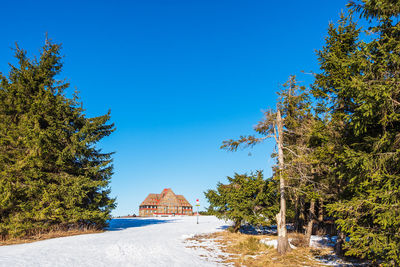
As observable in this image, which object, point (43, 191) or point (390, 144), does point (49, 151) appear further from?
point (390, 144)

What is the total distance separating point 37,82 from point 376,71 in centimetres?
2259

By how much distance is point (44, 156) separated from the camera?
60.3 ft

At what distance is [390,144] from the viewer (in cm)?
778

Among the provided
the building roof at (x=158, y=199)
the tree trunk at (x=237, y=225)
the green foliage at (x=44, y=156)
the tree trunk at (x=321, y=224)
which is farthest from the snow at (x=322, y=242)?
the building roof at (x=158, y=199)

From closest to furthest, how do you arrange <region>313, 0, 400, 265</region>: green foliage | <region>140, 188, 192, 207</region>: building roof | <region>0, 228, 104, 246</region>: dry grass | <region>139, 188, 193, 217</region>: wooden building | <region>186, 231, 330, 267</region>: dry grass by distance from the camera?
<region>313, 0, 400, 265</region>: green foliage, <region>186, 231, 330, 267</region>: dry grass, <region>0, 228, 104, 246</region>: dry grass, <region>139, 188, 193, 217</region>: wooden building, <region>140, 188, 192, 207</region>: building roof

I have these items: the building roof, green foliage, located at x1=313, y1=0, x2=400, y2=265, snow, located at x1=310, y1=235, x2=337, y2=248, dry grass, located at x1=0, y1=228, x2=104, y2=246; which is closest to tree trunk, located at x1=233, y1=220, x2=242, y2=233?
snow, located at x1=310, y1=235, x2=337, y2=248

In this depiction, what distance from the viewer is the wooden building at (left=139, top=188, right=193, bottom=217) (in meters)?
68.0

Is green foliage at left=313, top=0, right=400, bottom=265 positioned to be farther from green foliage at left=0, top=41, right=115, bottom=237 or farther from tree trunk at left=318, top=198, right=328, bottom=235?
green foliage at left=0, top=41, right=115, bottom=237

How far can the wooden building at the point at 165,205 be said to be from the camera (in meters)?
68.0

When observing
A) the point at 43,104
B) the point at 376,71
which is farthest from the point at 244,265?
the point at 43,104

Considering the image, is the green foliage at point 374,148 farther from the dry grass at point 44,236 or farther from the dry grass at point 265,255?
the dry grass at point 44,236

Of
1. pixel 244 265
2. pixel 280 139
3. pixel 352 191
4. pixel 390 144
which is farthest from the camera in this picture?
pixel 280 139

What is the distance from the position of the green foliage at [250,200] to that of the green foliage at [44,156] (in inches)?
418

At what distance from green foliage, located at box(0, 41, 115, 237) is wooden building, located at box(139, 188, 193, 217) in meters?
48.0
